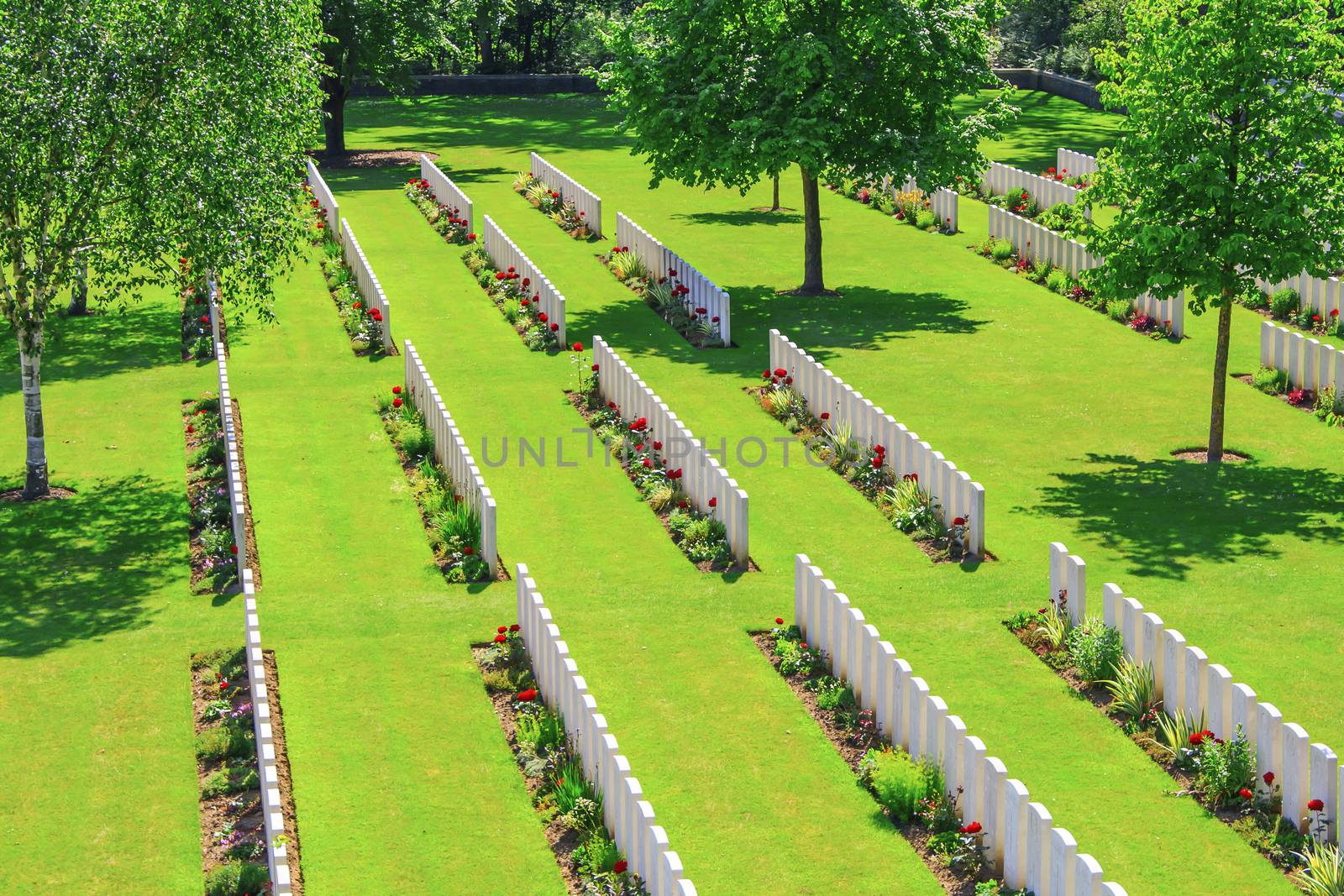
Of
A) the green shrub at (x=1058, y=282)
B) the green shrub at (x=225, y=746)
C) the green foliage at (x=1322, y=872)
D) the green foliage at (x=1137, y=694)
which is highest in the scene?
the green shrub at (x=1058, y=282)

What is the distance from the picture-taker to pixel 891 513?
17.9 metres

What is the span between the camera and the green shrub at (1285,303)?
26797 millimetres

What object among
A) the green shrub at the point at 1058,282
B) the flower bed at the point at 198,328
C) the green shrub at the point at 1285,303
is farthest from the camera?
the green shrub at the point at 1058,282

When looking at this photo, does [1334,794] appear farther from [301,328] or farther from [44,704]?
[301,328]

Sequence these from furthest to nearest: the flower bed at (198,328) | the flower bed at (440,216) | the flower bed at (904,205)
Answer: the flower bed at (904,205) < the flower bed at (440,216) < the flower bed at (198,328)

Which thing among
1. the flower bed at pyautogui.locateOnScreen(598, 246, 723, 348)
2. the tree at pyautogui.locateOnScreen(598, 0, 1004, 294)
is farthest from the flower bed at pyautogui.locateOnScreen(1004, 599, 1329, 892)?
the tree at pyautogui.locateOnScreen(598, 0, 1004, 294)

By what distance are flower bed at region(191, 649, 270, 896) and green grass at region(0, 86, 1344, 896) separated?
0.16 metres

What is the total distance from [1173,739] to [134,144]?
12.8 metres

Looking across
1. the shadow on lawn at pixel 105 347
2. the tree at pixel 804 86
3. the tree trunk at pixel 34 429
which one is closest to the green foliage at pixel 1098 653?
the tree trunk at pixel 34 429

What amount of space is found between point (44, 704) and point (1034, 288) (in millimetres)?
21255

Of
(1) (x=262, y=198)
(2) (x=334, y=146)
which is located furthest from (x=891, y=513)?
(2) (x=334, y=146)

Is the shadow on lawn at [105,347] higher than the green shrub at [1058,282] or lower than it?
lower

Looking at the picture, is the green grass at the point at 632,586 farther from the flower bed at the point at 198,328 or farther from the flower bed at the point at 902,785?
the flower bed at the point at 198,328

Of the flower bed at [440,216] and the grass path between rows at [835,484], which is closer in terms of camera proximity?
the grass path between rows at [835,484]
